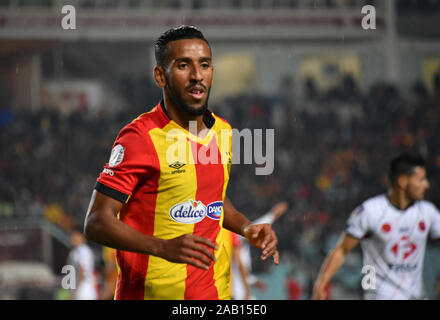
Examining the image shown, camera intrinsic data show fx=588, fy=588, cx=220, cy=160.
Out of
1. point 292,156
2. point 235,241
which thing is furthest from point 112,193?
point 292,156

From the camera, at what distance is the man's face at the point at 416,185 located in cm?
427

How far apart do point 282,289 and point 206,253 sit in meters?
9.20

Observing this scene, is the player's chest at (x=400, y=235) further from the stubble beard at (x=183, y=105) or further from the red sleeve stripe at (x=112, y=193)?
the red sleeve stripe at (x=112, y=193)

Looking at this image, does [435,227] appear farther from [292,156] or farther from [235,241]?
[292,156]

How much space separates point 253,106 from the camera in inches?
766

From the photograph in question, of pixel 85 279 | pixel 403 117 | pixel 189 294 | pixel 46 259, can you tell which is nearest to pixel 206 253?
pixel 189 294

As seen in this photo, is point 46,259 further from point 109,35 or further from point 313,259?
point 109,35

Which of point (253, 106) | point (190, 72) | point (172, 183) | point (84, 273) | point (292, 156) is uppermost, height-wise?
point (253, 106)

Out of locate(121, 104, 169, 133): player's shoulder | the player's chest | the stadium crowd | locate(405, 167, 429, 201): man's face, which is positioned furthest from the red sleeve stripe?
the stadium crowd

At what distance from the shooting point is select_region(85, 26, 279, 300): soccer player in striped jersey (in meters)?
2.34

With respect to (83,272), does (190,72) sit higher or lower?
higher

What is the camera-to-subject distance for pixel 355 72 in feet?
82.9

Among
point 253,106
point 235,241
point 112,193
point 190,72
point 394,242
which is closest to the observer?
point 112,193

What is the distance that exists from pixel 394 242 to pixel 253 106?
15372 mm
